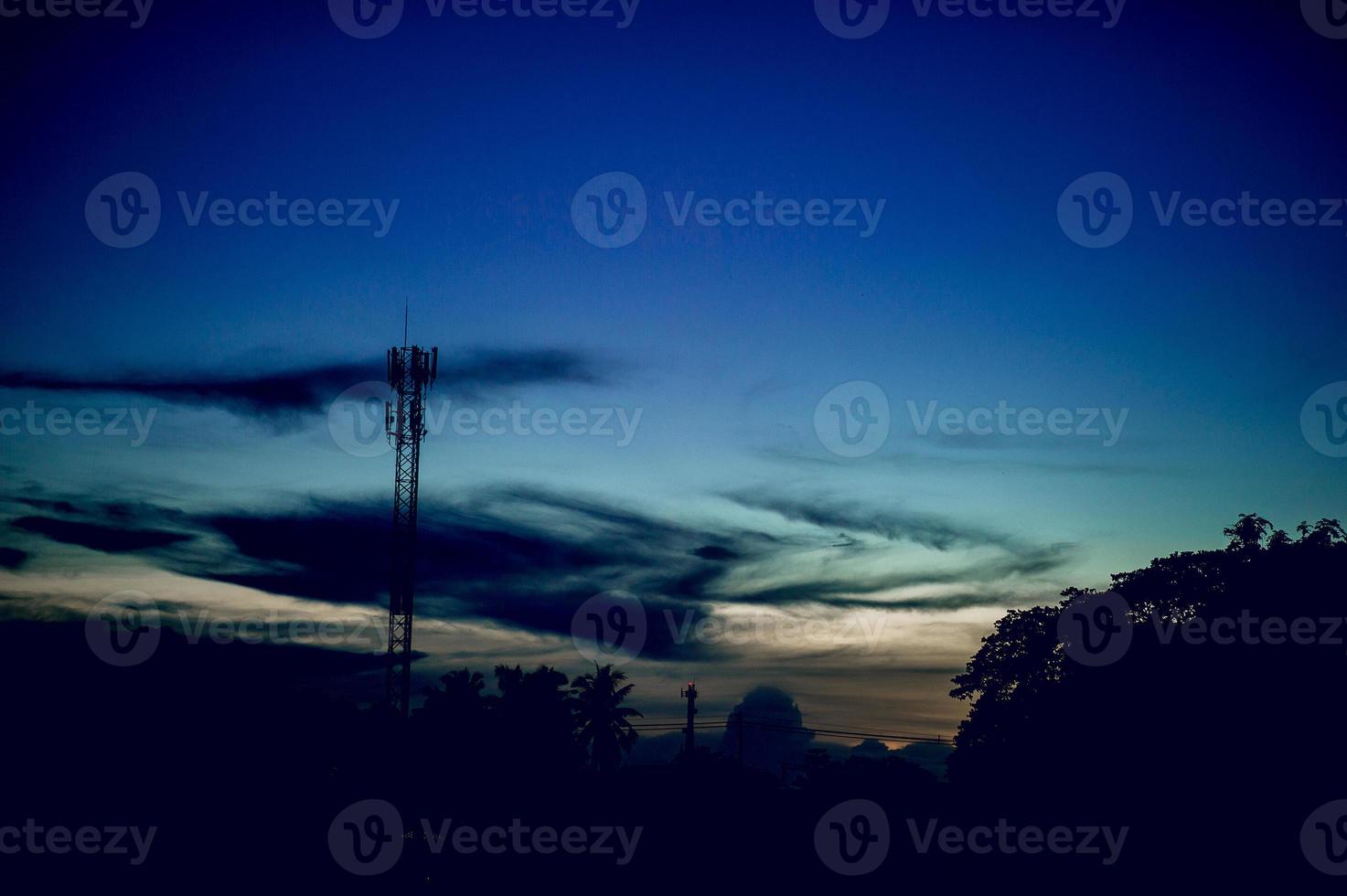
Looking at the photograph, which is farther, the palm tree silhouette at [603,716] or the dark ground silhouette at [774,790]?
the palm tree silhouette at [603,716]

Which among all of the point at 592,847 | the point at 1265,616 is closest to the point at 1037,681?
the point at 1265,616

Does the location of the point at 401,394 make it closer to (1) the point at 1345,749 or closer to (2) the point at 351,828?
(2) the point at 351,828

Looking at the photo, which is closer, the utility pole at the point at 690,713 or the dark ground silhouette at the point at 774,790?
the dark ground silhouette at the point at 774,790

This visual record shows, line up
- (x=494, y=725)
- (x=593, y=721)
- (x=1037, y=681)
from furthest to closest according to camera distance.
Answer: (x=593, y=721) → (x=494, y=725) → (x=1037, y=681)

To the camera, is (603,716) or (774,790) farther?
(603,716)

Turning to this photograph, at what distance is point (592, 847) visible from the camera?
35750 millimetres

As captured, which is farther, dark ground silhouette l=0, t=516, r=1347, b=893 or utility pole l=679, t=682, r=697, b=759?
utility pole l=679, t=682, r=697, b=759

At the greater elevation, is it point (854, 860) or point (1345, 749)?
point (1345, 749)

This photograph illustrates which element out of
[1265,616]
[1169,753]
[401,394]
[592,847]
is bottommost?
[592,847]

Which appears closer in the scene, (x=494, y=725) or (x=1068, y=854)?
(x=1068, y=854)

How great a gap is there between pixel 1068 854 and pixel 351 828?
23770 mm

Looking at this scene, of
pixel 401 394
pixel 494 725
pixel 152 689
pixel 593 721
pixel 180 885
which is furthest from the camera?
pixel 593 721

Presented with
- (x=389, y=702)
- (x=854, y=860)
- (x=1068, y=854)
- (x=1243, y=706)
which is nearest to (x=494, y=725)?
(x=389, y=702)

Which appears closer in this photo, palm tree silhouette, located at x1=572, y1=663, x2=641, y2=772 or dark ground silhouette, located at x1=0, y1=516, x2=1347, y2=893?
dark ground silhouette, located at x1=0, y1=516, x2=1347, y2=893
